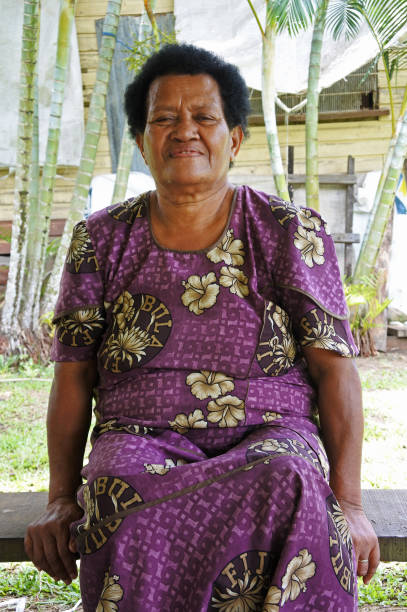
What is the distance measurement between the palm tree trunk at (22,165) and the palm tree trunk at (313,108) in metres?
2.34

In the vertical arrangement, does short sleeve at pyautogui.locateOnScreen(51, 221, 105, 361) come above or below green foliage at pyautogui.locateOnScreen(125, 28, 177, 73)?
below

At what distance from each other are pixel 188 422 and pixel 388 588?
4.54 ft

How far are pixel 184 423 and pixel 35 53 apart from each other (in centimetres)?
463

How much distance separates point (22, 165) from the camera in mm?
5633

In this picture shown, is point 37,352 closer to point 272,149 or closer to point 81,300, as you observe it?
point 272,149

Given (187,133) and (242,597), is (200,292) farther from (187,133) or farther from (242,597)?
(242,597)

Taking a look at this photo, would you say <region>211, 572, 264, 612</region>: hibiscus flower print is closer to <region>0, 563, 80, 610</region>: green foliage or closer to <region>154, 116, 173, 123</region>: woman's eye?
<region>154, 116, 173, 123</region>: woman's eye

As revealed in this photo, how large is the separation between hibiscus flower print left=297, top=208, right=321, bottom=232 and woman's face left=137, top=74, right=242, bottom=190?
0.24 meters

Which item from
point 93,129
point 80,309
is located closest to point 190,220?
point 80,309

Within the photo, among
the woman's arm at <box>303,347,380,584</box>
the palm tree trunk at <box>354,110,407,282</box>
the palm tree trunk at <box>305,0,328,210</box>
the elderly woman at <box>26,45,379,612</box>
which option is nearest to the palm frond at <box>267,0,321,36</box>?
the palm tree trunk at <box>305,0,328,210</box>

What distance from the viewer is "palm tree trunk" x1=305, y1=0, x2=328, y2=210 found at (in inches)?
221

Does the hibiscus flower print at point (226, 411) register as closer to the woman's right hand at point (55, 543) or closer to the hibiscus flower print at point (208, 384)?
the hibiscus flower print at point (208, 384)

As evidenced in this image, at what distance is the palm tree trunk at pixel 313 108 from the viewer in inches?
221

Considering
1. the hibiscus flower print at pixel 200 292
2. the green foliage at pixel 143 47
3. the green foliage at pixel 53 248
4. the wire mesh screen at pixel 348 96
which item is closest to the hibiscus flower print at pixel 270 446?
the hibiscus flower print at pixel 200 292
